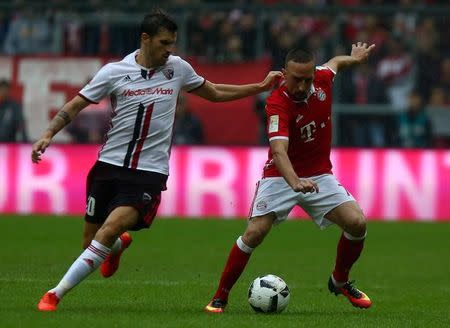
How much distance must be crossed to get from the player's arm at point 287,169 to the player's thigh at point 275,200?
49cm

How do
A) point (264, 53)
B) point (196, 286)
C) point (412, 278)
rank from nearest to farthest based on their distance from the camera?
point (196, 286)
point (412, 278)
point (264, 53)

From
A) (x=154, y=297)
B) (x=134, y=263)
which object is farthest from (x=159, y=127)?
(x=134, y=263)

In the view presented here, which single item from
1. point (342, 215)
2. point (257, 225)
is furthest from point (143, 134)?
point (342, 215)

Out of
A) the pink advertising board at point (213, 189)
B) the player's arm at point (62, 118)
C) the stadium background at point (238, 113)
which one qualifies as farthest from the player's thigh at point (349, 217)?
the pink advertising board at point (213, 189)

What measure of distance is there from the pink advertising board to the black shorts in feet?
31.5

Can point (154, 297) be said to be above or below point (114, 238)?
below

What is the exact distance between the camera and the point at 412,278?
13.0m

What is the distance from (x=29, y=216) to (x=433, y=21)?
7.47 metres

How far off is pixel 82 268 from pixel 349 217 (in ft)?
7.16

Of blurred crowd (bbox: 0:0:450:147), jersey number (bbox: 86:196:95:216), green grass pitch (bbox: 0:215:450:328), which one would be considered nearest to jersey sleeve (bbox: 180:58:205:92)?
jersey number (bbox: 86:196:95:216)

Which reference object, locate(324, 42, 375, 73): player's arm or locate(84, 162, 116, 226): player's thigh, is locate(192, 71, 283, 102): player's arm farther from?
locate(84, 162, 116, 226): player's thigh

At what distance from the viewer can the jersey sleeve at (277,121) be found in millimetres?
9711

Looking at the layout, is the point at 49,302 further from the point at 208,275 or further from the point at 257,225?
the point at 208,275

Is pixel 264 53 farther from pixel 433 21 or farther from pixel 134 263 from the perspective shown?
pixel 134 263
